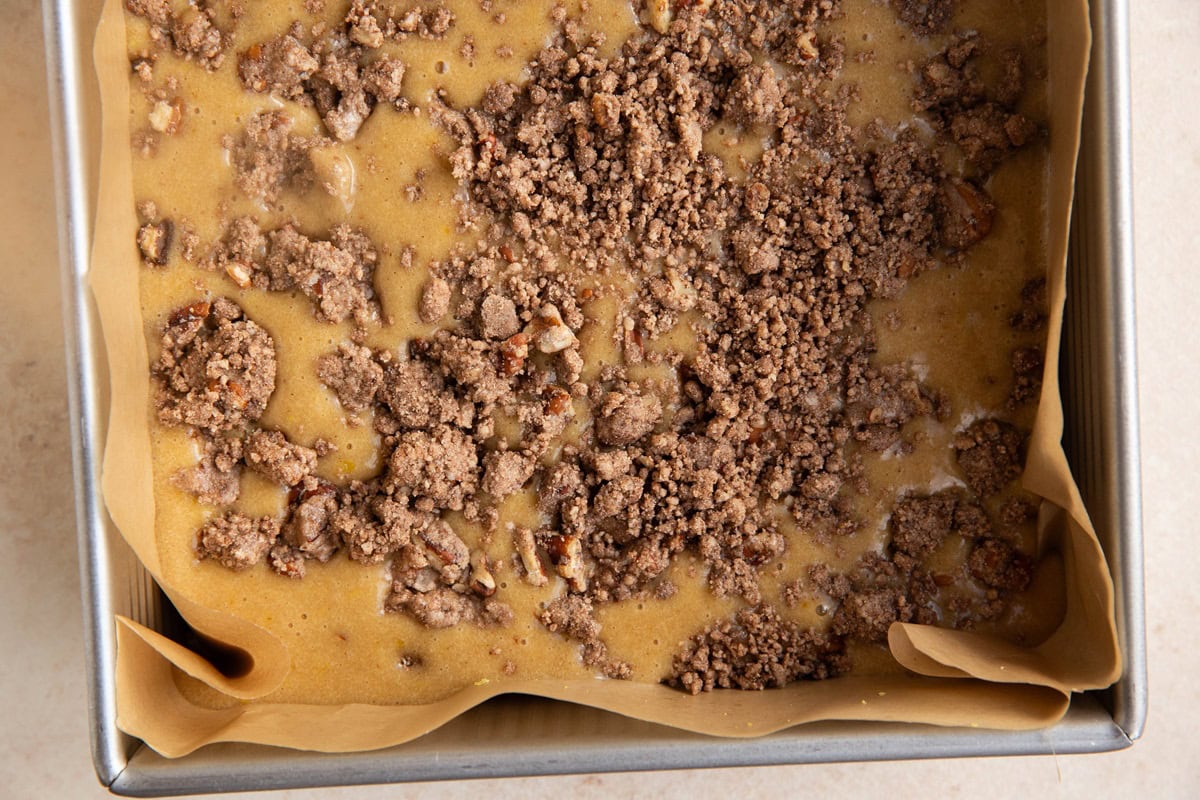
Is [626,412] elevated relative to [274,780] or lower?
elevated

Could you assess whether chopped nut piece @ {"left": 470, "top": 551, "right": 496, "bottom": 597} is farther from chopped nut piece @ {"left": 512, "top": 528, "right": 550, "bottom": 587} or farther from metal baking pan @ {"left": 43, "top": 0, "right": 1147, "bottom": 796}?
metal baking pan @ {"left": 43, "top": 0, "right": 1147, "bottom": 796}

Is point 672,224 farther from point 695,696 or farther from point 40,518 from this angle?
point 40,518

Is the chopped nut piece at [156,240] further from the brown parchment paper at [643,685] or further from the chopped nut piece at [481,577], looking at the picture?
the chopped nut piece at [481,577]

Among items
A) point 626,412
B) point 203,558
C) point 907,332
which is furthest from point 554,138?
point 203,558

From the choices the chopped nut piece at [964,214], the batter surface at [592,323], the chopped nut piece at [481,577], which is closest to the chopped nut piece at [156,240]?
the batter surface at [592,323]

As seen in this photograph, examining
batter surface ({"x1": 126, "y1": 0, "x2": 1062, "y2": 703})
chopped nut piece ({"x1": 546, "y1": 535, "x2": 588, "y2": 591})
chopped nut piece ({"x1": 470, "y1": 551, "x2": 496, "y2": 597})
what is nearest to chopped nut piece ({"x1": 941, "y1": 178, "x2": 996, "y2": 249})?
batter surface ({"x1": 126, "y1": 0, "x2": 1062, "y2": 703})

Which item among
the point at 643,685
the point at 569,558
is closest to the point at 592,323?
the point at 569,558
